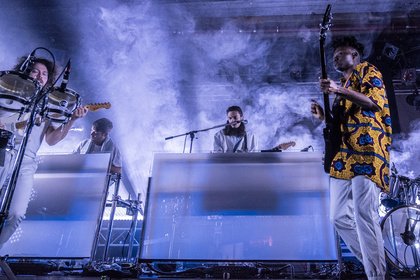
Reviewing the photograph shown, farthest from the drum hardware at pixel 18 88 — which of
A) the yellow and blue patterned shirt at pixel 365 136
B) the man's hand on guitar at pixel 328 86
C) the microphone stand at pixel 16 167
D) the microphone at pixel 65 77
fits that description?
the yellow and blue patterned shirt at pixel 365 136

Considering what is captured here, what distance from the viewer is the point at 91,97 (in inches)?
347

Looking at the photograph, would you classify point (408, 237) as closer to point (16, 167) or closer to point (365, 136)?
point (365, 136)

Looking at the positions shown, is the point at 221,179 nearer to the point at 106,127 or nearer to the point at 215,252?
the point at 215,252

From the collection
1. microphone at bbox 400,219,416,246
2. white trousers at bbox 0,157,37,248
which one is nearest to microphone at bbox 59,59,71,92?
white trousers at bbox 0,157,37,248

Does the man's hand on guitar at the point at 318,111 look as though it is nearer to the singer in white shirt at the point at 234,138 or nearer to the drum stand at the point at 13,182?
the singer in white shirt at the point at 234,138

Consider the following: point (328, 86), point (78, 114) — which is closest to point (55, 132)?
point (78, 114)

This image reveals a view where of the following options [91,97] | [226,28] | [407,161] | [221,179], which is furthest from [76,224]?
[407,161]

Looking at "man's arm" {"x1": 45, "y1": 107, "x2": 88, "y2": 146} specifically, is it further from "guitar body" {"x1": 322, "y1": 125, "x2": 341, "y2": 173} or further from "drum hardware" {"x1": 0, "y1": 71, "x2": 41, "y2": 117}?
"guitar body" {"x1": 322, "y1": 125, "x2": 341, "y2": 173}

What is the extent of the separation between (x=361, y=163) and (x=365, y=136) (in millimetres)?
186

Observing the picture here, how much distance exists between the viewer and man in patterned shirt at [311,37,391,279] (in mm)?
2062

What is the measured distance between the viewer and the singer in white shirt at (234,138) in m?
4.63

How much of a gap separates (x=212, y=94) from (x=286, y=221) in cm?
674

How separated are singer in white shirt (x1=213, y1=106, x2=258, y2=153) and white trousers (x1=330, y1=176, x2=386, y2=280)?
226cm

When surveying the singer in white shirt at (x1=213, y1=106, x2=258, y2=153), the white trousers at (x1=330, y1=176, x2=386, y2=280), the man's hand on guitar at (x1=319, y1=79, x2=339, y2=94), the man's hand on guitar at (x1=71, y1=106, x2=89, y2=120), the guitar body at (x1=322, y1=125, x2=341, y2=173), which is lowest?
the white trousers at (x1=330, y1=176, x2=386, y2=280)
